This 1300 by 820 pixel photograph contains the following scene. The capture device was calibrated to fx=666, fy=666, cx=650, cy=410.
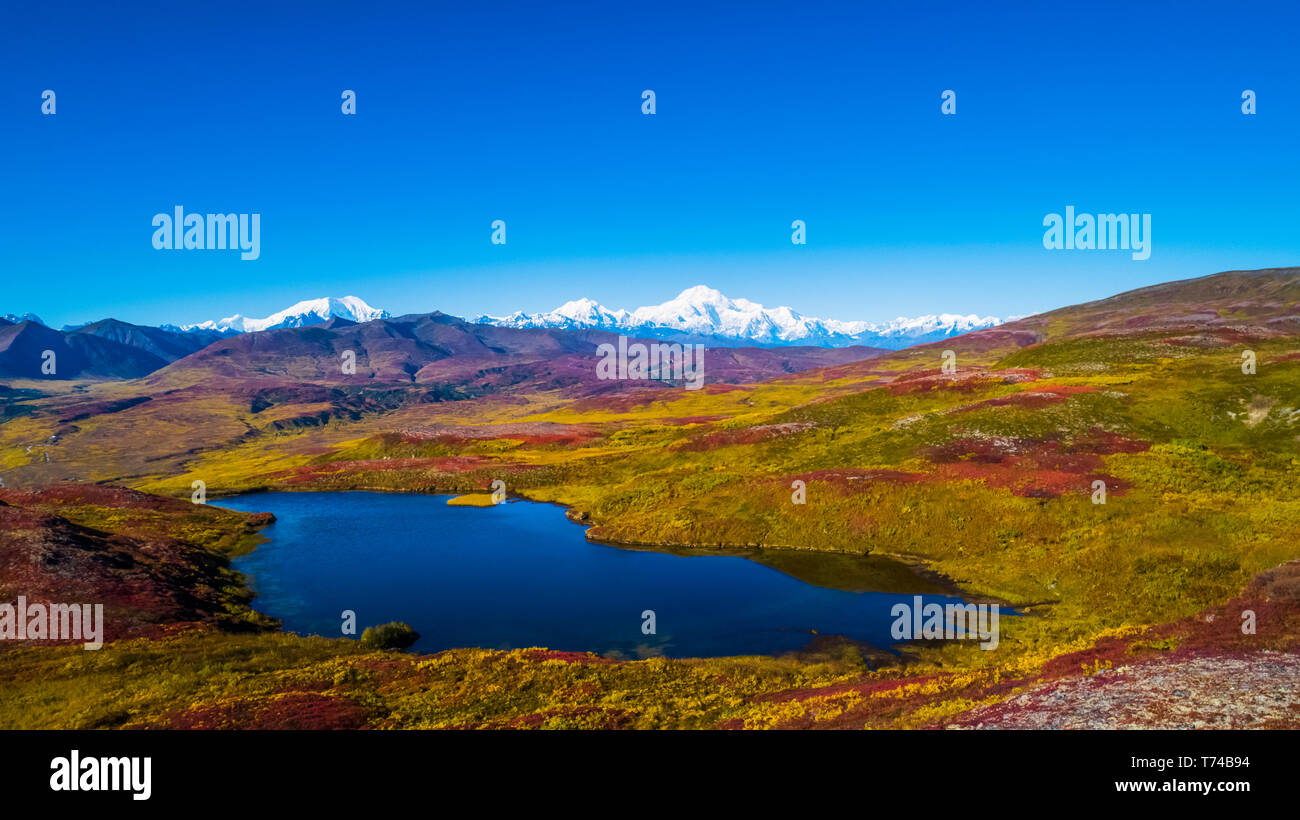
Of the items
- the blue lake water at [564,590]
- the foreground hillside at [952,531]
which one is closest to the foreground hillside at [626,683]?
the foreground hillside at [952,531]

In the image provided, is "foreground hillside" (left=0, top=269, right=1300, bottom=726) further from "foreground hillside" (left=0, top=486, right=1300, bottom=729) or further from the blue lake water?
the blue lake water

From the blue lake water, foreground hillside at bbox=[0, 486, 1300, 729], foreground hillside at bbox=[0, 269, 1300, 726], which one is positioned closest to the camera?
foreground hillside at bbox=[0, 486, 1300, 729]

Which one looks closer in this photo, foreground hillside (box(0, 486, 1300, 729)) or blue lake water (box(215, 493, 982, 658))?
foreground hillside (box(0, 486, 1300, 729))

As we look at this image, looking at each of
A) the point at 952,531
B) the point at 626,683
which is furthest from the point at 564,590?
the point at 952,531

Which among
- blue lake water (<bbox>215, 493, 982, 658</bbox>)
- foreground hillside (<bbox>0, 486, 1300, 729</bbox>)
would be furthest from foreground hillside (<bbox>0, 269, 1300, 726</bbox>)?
blue lake water (<bbox>215, 493, 982, 658</bbox>)

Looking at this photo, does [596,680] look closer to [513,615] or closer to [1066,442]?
[513,615]

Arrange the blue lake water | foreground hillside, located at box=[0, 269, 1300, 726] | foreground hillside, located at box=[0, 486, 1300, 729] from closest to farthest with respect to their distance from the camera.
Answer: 1. foreground hillside, located at box=[0, 486, 1300, 729]
2. foreground hillside, located at box=[0, 269, 1300, 726]
3. the blue lake water
